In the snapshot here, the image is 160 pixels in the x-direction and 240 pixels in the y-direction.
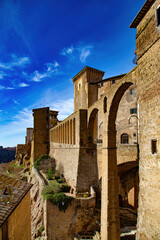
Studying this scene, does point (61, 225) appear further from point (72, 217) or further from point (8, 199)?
point (8, 199)

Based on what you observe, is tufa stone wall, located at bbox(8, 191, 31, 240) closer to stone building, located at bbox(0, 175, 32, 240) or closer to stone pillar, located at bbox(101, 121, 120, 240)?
stone building, located at bbox(0, 175, 32, 240)

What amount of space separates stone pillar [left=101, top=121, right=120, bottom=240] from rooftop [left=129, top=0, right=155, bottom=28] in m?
5.53

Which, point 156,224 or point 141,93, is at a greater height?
point 141,93

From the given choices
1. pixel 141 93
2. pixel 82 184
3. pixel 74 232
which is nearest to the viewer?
pixel 141 93

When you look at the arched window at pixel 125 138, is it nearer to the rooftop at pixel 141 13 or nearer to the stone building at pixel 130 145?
the stone building at pixel 130 145

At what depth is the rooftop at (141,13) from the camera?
584cm

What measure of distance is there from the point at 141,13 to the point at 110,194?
9.40 meters

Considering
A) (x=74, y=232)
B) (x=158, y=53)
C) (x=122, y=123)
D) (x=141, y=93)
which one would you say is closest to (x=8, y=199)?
(x=141, y=93)

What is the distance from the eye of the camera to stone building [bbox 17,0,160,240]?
555 cm

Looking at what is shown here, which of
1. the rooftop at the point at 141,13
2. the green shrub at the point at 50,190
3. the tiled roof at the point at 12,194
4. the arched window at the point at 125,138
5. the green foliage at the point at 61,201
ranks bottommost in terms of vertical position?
→ the green foliage at the point at 61,201

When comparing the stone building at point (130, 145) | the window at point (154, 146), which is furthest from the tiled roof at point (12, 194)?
the window at point (154, 146)

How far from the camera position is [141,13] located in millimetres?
6297

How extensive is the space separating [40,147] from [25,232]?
2203 cm

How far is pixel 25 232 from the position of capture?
668 cm
